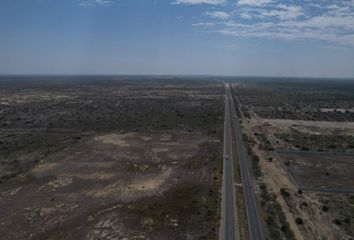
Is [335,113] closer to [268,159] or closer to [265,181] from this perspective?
[268,159]

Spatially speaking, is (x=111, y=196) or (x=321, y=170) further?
(x=321, y=170)

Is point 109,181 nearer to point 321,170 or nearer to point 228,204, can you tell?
point 228,204

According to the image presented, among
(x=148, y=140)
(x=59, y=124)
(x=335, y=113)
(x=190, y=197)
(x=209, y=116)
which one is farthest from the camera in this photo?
(x=335, y=113)

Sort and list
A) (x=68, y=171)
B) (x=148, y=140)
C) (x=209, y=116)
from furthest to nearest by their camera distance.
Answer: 1. (x=209, y=116)
2. (x=148, y=140)
3. (x=68, y=171)

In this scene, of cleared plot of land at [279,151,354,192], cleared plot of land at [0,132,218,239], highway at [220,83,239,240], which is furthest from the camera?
cleared plot of land at [279,151,354,192]

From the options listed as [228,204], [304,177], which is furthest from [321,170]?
[228,204]

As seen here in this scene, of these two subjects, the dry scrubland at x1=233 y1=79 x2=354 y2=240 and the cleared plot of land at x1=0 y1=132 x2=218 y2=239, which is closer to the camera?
the cleared plot of land at x1=0 y1=132 x2=218 y2=239

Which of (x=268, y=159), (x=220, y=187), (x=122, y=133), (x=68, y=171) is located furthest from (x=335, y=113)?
(x=68, y=171)

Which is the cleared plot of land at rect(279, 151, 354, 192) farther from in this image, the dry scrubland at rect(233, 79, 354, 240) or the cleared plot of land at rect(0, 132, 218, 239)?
the cleared plot of land at rect(0, 132, 218, 239)

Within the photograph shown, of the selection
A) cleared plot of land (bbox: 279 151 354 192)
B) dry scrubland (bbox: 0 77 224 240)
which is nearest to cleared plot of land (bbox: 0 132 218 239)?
dry scrubland (bbox: 0 77 224 240)
